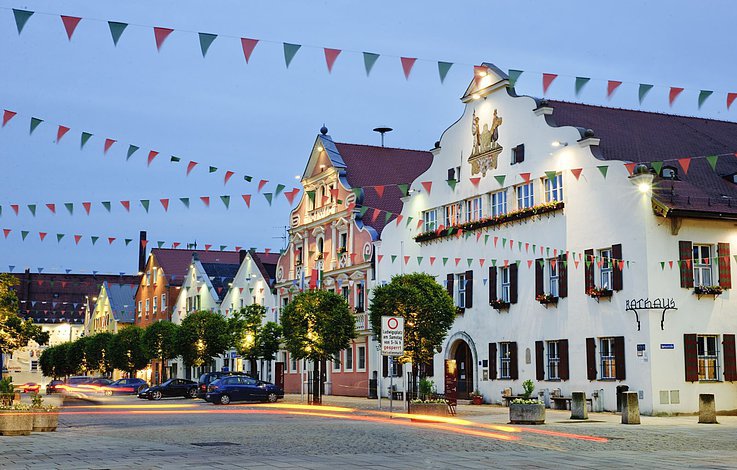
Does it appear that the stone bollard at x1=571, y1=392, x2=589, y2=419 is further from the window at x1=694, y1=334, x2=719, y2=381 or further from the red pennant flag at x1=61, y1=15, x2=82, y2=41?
the red pennant flag at x1=61, y1=15, x2=82, y2=41

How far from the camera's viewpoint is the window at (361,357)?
56.1 metres

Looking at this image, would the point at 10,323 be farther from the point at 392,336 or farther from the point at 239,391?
the point at 392,336

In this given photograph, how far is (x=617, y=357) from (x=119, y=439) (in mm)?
19951

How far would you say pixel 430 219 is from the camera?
162 feet

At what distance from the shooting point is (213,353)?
66688mm

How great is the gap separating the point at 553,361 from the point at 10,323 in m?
34.3

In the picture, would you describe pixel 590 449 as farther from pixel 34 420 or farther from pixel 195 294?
pixel 195 294

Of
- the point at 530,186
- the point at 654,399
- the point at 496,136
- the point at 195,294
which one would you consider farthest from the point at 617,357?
the point at 195,294

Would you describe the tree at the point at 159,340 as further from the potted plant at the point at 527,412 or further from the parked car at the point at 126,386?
the potted plant at the point at 527,412

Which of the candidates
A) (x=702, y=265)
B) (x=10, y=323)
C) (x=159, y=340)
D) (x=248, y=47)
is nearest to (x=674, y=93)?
(x=248, y=47)

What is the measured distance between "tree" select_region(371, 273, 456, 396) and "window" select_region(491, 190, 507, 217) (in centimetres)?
648

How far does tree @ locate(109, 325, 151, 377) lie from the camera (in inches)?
3187

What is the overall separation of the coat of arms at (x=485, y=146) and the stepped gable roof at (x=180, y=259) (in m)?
52.2

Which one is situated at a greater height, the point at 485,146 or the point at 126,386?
the point at 485,146
